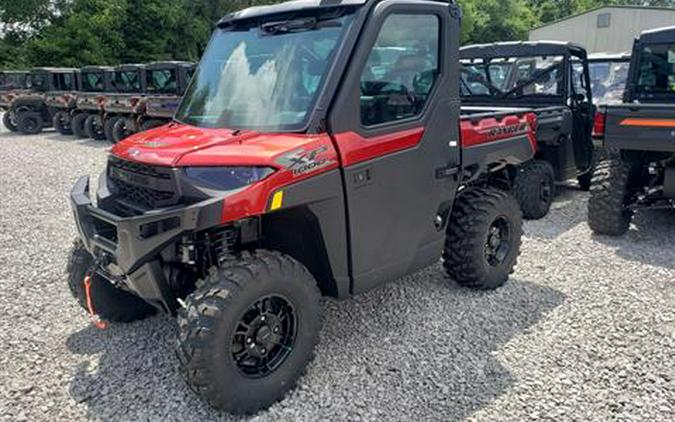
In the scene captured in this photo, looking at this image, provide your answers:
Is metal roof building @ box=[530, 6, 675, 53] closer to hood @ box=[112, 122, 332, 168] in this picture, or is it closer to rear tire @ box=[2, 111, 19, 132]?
rear tire @ box=[2, 111, 19, 132]

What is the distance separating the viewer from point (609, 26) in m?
27.4

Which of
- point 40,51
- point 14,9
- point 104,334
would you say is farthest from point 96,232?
point 14,9

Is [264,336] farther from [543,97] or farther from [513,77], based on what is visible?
[513,77]

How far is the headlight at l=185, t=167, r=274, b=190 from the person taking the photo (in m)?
2.86

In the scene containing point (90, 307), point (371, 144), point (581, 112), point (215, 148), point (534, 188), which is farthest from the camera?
point (581, 112)

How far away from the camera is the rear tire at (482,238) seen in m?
4.29

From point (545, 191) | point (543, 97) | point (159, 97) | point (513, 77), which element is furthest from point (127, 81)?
point (545, 191)

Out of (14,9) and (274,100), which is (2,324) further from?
(14,9)

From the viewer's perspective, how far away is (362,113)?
10.8ft

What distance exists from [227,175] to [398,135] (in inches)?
44.4

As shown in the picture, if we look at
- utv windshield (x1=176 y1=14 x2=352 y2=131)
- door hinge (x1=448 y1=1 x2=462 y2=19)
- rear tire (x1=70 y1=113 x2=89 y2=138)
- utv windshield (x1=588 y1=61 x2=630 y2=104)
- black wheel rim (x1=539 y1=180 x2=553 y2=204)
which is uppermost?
door hinge (x1=448 y1=1 x2=462 y2=19)

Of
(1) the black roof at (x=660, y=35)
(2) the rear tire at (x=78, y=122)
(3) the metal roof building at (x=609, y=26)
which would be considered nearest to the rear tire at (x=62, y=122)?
(2) the rear tire at (x=78, y=122)

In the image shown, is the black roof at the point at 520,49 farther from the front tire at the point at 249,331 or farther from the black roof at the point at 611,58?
the front tire at the point at 249,331

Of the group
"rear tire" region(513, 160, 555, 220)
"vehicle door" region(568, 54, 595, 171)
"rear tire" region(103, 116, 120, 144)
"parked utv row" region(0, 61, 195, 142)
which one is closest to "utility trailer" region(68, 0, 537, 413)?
"rear tire" region(513, 160, 555, 220)
